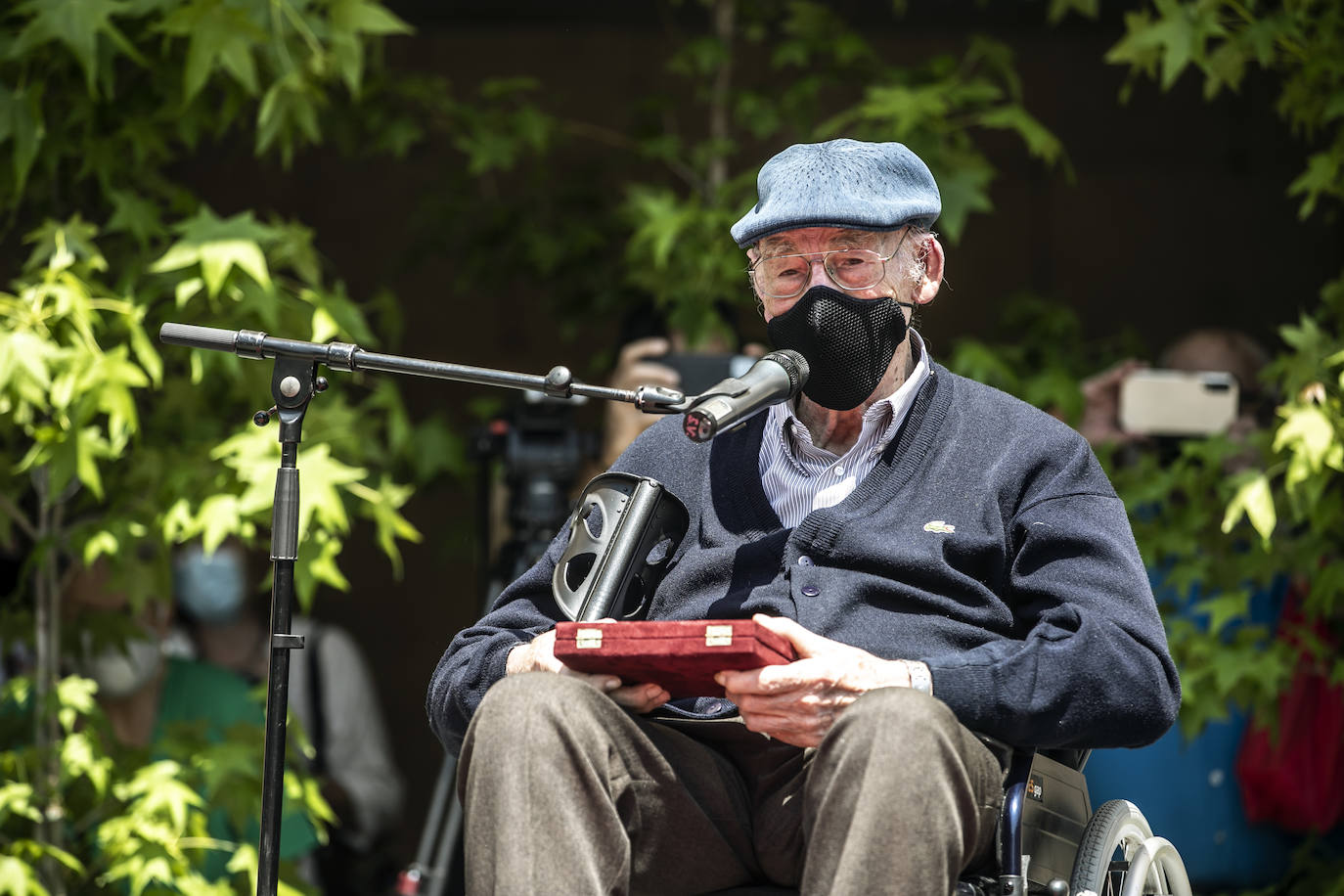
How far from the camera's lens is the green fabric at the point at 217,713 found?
338cm

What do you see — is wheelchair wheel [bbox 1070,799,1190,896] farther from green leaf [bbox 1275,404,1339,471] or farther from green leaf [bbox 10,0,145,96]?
green leaf [bbox 10,0,145,96]

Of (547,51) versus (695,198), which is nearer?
(695,198)

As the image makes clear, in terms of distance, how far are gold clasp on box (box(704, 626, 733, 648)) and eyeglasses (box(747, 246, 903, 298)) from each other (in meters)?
0.55

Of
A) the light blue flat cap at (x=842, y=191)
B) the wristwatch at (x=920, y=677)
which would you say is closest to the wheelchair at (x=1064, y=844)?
the wristwatch at (x=920, y=677)

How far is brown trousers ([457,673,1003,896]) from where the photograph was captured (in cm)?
159

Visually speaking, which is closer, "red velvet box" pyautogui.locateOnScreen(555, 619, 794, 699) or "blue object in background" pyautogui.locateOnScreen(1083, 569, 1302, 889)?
"red velvet box" pyautogui.locateOnScreen(555, 619, 794, 699)

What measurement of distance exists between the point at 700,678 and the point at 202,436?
184 centimetres

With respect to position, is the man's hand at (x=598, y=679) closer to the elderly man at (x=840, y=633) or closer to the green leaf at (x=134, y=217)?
the elderly man at (x=840, y=633)

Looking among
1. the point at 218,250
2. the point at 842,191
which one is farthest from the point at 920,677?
the point at 218,250

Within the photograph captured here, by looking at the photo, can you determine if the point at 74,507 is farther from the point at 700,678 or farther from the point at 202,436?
the point at 700,678

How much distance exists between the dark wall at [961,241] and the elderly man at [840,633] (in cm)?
250

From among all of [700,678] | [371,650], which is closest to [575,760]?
[700,678]

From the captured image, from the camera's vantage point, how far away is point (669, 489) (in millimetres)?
2152

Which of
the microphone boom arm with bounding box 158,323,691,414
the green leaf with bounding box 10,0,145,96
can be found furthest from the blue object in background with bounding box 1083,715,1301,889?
the green leaf with bounding box 10,0,145,96
